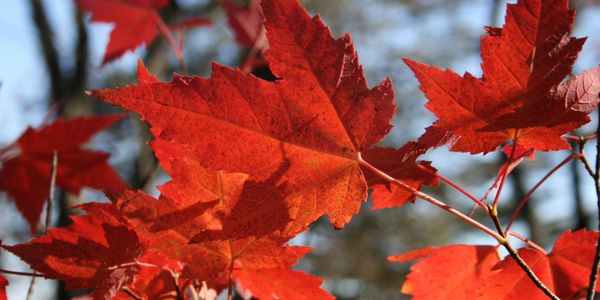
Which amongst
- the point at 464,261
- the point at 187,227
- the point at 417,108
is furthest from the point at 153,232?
the point at 417,108

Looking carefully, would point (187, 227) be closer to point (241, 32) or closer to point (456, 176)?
point (241, 32)

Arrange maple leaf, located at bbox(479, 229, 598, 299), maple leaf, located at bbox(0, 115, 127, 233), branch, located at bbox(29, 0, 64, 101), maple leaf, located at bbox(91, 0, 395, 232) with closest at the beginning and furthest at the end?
1. maple leaf, located at bbox(91, 0, 395, 232)
2. maple leaf, located at bbox(479, 229, 598, 299)
3. maple leaf, located at bbox(0, 115, 127, 233)
4. branch, located at bbox(29, 0, 64, 101)

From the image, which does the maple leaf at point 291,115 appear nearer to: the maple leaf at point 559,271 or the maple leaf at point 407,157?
the maple leaf at point 407,157

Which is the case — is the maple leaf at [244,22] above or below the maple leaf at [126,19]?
above

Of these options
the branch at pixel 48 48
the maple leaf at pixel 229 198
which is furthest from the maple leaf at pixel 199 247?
the branch at pixel 48 48

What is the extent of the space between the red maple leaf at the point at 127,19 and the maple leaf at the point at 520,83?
1023 millimetres

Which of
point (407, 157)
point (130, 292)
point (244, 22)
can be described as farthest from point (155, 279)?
point (244, 22)

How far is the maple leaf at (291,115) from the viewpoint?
38 cm

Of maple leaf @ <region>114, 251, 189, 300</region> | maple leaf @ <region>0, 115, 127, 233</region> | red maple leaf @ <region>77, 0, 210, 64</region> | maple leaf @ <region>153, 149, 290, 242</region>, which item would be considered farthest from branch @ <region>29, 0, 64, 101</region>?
maple leaf @ <region>153, 149, 290, 242</region>

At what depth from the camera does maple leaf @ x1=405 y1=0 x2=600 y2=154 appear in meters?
0.40

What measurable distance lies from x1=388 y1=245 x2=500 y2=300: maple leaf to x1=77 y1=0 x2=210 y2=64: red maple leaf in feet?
3.16

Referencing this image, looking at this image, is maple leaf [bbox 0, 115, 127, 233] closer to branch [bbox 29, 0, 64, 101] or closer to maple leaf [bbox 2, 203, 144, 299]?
maple leaf [bbox 2, 203, 144, 299]

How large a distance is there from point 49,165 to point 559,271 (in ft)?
2.84

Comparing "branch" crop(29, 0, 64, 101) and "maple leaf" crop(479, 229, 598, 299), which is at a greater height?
"maple leaf" crop(479, 229, 598, 299)
